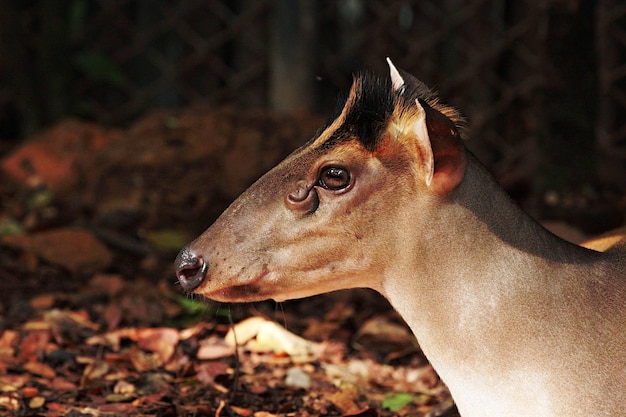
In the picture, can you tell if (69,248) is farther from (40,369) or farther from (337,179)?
(337,179)

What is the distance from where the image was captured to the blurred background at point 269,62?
8812mm

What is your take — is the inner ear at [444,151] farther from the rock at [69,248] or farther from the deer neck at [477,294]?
the rock at [69,248]

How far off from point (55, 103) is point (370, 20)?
3.57 metres

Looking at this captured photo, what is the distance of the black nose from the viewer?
3119mm

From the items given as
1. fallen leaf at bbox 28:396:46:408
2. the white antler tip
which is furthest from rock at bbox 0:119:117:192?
the white antler tip

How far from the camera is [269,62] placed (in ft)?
31.8

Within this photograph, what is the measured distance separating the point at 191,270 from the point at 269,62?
22.2ft

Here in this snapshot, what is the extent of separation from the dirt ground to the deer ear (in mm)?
1133

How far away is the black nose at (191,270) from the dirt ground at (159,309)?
59 cm

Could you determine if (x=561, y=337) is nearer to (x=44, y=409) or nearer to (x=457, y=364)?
(x=457, y=364)

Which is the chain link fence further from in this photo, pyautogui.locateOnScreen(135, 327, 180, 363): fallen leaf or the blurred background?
pyautogui.locateOnScreen(135, 327, 180, 363): fallen leaf

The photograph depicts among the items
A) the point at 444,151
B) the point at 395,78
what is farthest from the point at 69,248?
the point at 444,151

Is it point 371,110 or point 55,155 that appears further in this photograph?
point 55,155

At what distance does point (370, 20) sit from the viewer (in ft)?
35.2
